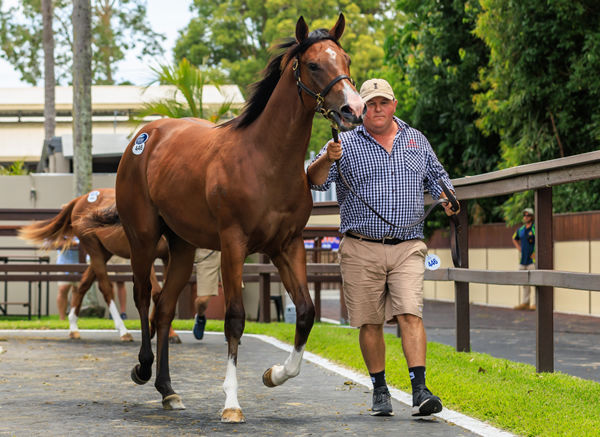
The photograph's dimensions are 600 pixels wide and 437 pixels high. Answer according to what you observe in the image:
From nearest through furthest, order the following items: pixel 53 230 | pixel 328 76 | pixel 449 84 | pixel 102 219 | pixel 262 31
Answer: pixel 328 76 < pixel 102 219 < pixel 53 230 < pixel 449 84 < pixel 262 31

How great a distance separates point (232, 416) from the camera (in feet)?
18.9

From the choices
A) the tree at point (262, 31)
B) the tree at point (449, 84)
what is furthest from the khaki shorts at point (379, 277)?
the tree at point (262, 31)

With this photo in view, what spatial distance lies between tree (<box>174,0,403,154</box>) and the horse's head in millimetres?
45404

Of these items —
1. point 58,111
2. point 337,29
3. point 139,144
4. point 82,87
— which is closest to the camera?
point 337,29

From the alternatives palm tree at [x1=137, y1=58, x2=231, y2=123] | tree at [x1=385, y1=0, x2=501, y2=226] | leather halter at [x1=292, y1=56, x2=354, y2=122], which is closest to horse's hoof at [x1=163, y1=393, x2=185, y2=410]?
leather halter at [x1=292, y1=56, x2=354, y2=122]

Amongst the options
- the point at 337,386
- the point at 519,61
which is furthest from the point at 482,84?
the point at 337,386

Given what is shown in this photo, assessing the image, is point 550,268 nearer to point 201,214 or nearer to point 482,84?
point 201,214

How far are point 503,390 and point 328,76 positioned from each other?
8.09 ft

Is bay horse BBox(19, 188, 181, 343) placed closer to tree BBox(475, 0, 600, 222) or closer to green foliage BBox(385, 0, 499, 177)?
tree BBox(475, 0, 600, 222)

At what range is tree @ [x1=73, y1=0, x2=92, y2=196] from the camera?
1858 cm

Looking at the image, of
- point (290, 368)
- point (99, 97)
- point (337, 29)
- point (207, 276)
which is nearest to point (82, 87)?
point (207, 276)

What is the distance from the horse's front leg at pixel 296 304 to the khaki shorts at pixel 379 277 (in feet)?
1.06

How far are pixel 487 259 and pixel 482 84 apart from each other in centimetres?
451

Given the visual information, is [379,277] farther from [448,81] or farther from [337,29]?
[448,81]
